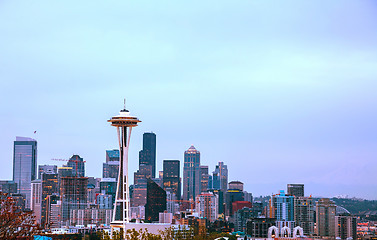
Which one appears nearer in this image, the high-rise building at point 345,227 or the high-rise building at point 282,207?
the high-rise building at point 345,227

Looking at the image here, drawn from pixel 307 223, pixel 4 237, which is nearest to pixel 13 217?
pixel 4 237

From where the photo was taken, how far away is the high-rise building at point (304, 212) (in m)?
159

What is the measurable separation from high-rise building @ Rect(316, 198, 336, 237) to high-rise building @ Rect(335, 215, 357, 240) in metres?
1.27

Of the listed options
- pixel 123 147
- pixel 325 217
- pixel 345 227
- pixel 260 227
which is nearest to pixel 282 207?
pixel 325 217

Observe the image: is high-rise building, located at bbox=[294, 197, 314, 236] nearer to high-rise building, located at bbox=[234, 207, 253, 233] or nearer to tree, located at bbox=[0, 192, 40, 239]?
high-rise building, located at bbox=[234, 207, 253, 233]

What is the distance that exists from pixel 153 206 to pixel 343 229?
7278 centimetres

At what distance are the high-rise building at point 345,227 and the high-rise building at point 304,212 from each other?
1287cm

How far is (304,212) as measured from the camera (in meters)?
166

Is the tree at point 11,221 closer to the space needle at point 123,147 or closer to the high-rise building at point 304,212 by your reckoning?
the space needle at point 123,147

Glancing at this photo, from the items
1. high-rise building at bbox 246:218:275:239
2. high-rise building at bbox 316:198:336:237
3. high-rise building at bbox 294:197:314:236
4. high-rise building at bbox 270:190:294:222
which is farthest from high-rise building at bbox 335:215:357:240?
high-rise building at bbox 270:190:294:222

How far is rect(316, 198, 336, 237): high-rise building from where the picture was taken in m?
144

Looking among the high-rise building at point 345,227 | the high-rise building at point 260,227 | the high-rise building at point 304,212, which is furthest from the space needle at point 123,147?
the high-rise building at point 304,212

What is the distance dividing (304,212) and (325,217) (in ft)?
43.5

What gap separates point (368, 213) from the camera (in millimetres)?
159750
